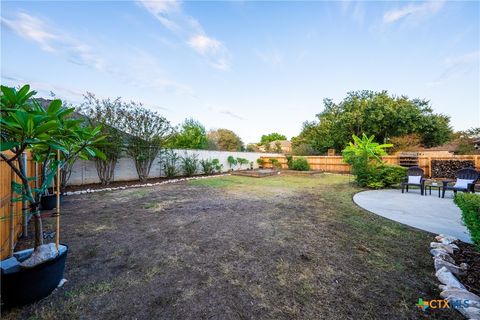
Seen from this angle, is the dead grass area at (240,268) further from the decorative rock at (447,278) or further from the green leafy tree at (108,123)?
the green leafy tree at (108,123)

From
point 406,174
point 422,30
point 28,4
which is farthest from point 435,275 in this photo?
point 422,30

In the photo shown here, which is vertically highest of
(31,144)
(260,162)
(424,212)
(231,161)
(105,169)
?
(31,144)

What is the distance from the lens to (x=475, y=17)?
5.77 m

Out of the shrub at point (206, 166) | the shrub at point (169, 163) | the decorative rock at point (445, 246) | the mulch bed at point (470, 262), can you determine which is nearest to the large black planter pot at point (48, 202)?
the shrub at point (169, 163)

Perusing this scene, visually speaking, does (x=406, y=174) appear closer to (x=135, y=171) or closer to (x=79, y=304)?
(x=79, y=304)

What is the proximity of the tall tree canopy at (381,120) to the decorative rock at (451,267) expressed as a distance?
752 inches

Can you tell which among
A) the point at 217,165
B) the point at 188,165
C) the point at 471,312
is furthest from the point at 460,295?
the point at 217,165

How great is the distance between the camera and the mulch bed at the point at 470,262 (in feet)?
6.63

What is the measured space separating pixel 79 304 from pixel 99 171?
808cm

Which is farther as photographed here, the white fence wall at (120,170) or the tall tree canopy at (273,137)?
the tall tree canopy at (273,137)

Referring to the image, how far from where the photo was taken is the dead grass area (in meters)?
1.66

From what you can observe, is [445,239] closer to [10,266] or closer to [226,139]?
[10,266]

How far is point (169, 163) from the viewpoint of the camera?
36.1 feet

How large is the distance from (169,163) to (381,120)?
19.7 metres
